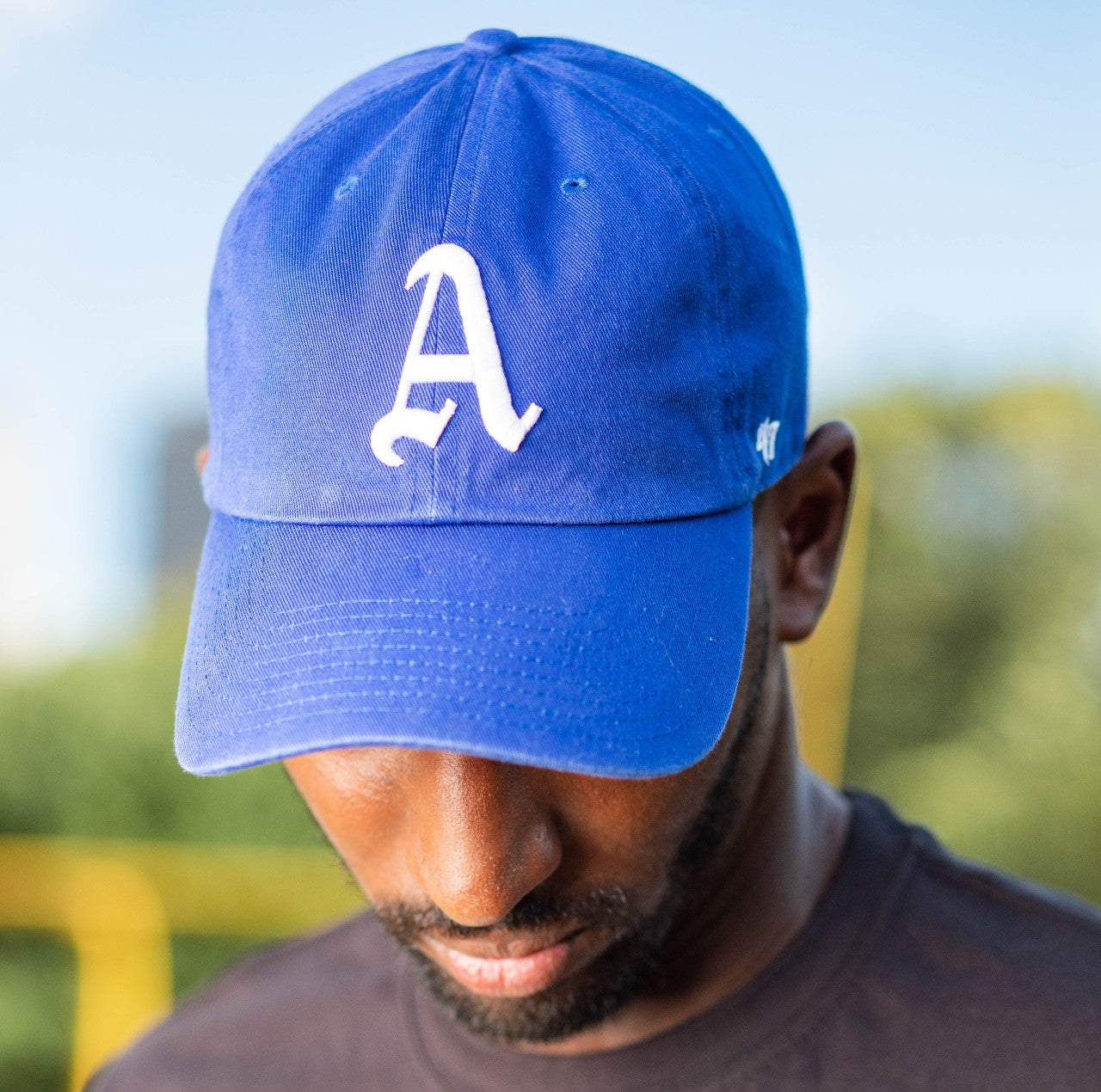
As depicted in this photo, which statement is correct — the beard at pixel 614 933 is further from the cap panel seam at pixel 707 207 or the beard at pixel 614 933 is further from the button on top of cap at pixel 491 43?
the button on top of cap at pixel 491 43

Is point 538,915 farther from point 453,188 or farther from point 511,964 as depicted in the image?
point 453,188

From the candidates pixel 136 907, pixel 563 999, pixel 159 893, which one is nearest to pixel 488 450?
pixel 563 999

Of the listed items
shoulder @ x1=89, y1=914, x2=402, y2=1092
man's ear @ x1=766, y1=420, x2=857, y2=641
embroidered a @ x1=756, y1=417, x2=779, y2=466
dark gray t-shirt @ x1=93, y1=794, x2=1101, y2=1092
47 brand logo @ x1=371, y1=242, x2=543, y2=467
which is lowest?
shoulder @ x1=89, y1=914, x2=402, y2=1092

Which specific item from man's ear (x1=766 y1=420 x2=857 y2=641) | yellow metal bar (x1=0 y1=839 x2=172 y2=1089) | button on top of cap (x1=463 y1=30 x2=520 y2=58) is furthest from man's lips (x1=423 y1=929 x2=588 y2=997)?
yellow metal bar (x1=0 y1=839 x2=172 y2=1089)

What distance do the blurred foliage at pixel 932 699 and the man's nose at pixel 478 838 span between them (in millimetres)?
5768

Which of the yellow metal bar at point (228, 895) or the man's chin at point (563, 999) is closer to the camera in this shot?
the man's chin at point (563, 999)

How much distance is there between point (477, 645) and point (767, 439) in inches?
19.4

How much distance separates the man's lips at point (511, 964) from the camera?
1580 millimetres

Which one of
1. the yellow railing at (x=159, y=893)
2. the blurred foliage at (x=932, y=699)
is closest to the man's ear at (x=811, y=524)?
the yellow railing at (x=159, y=893)

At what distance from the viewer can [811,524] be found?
185cm

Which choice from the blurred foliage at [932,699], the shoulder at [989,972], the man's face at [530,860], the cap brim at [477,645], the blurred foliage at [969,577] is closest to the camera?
the cap brim at [477,645]

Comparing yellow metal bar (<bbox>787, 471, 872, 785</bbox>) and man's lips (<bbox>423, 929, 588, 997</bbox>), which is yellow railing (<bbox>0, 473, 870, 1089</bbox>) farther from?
man's lips (<bbox>423, 929, 588, 997</bbox>)

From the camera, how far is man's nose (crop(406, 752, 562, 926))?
140 centimetres

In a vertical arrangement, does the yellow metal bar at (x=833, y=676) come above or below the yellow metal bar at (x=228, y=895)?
above
